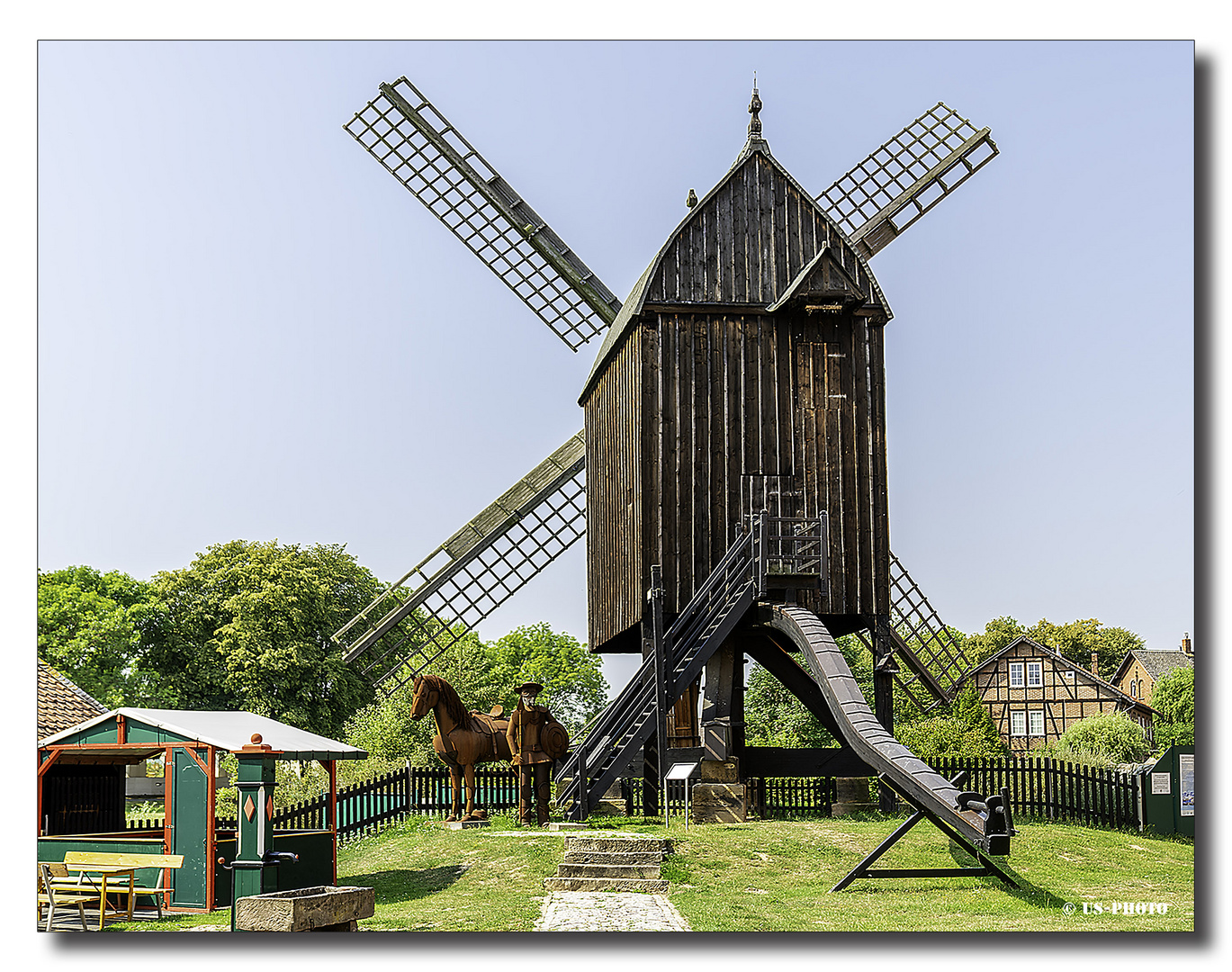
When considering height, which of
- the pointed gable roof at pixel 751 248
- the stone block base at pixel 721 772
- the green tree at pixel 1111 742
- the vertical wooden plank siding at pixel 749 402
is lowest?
the green tree at pixel 1111 742

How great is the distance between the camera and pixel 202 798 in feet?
40.6

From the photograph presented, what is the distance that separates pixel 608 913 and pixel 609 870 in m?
1.20

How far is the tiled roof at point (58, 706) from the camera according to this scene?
48.8ft

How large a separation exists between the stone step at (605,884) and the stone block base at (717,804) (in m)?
3.10

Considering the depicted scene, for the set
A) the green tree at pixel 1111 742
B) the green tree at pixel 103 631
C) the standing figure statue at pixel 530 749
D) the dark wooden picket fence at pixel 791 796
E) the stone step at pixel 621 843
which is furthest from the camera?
the green tree at pixel 1111 742

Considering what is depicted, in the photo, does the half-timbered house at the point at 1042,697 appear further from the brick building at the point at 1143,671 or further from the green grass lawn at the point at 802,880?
the green grass lawn at the point at 802,880

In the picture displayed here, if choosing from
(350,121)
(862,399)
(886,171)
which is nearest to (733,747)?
(862,399)

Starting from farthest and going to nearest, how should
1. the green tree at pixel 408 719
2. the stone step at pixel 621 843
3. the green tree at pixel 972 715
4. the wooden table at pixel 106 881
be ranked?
the green tree at pixel 972 715, the green tree at pixel 408 719, the stone step at pixel 621 843, the wooden table at pixel 106 881

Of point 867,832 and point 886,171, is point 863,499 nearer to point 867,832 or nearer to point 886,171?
point 867,832

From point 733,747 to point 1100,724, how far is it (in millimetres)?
18580

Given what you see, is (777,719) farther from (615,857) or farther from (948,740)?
(615,857)

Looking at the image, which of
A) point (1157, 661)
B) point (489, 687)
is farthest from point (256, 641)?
point (1157, 661)

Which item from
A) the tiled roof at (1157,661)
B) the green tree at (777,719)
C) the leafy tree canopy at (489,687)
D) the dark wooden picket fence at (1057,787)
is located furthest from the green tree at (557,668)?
the dark wooden picket fence at (1057,787)
